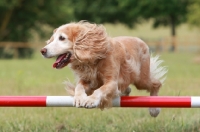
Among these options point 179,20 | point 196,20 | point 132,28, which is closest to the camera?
point 196,20

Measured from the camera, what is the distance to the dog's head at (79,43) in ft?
18.3

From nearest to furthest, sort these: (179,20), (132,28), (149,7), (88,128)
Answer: (88,128) → (149,7) → (179,20) → (132,28)

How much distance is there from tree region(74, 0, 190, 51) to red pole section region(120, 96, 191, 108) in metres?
47.6

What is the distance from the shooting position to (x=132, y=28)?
212ft

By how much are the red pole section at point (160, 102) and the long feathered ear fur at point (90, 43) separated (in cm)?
68

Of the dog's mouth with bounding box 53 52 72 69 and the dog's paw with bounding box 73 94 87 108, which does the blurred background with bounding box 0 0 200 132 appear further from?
the dog's paw with bounding box 73 94 87 108

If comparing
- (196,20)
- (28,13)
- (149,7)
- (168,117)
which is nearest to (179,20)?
(149,7)

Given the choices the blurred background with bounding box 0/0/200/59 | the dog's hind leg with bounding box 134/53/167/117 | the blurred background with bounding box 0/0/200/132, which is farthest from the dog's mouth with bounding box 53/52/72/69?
the blurred background with bounding box 0/0/200/59

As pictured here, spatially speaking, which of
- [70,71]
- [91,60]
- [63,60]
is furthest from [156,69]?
[70,71]

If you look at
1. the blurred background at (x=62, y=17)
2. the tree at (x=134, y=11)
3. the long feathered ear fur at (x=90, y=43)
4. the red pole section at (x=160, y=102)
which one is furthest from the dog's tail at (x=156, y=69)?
the tree at (x=134, y=11)

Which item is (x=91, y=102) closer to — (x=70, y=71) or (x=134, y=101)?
(x=134, y=101)

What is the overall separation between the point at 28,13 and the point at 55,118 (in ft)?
111

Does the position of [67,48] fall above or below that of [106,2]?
below

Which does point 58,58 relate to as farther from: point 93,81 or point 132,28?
point 132,28
